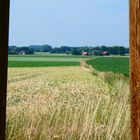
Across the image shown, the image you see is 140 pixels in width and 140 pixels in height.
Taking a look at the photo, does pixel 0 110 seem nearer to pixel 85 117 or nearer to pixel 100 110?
pixel 85 117

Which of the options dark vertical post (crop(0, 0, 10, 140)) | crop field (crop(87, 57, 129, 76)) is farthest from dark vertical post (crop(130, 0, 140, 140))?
crop field (crop(87, 57, 129, 76))

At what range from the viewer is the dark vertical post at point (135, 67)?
88 centimetres

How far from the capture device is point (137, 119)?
89cm

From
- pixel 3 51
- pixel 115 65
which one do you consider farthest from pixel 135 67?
pixel 115 65

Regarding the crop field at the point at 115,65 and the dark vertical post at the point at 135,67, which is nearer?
the dark vertical post at the point at 135,67

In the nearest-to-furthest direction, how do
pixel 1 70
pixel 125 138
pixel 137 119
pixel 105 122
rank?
pixel 137 119 → pixel 1 70 → pixel 125 138 → pixel 105 122

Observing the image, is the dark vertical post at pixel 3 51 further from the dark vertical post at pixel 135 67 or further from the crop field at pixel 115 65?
the crop field at pixel 115 65

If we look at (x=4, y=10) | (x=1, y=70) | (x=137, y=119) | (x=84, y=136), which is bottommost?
(x=84, y=136)

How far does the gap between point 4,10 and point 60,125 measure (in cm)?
189

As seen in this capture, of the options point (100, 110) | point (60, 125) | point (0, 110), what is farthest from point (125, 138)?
point (0, 110)

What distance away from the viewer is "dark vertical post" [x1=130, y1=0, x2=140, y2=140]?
2.89ft

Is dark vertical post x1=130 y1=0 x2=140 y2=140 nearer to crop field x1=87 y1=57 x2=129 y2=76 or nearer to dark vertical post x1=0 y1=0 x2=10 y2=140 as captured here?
dark vertical post x1=0 y1=0 x2=10 y2=140

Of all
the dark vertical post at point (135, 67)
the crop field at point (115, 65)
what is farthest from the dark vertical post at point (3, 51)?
the crop field at point (115, 65)

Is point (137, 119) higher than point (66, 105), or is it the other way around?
point (137, 119)
